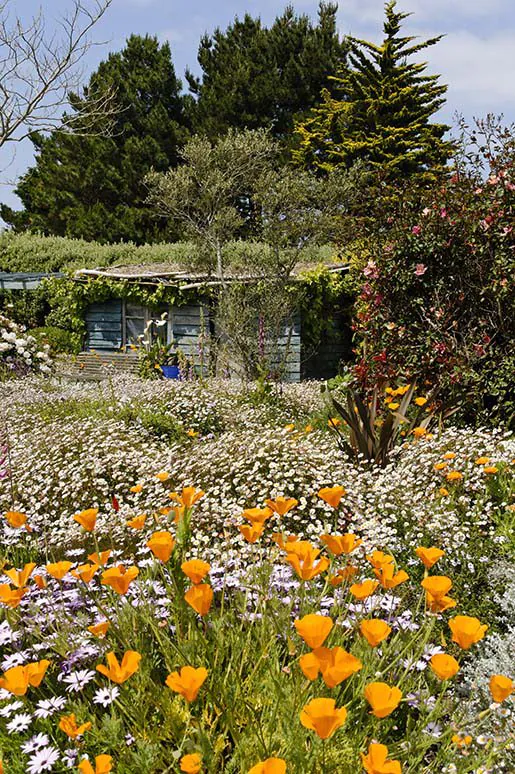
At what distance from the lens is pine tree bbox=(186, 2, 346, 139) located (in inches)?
974

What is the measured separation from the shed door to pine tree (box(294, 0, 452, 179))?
30.8 ft

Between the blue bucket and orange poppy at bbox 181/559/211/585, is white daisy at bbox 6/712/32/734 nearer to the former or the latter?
orange poppy at bbox 181/559/211/585

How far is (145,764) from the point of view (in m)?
1.35

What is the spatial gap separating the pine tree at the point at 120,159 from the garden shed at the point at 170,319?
8.56 m

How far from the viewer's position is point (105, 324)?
16109mm

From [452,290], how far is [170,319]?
9921 mm

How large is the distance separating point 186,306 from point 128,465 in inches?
417

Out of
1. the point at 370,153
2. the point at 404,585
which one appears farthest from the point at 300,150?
the point at 404,585

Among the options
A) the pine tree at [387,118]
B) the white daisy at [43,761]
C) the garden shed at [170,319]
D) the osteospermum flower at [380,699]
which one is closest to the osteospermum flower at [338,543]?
the osteospermum flower at [380,699]

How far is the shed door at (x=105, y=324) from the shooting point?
16.0m

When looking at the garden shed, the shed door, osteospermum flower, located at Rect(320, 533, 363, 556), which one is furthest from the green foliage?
the shed door

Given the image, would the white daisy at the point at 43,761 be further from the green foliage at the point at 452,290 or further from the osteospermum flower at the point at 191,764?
the green foliage at the point at 452,290

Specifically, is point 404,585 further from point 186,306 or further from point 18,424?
point 186,306

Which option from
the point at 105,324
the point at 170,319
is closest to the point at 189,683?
the point at 170,319
